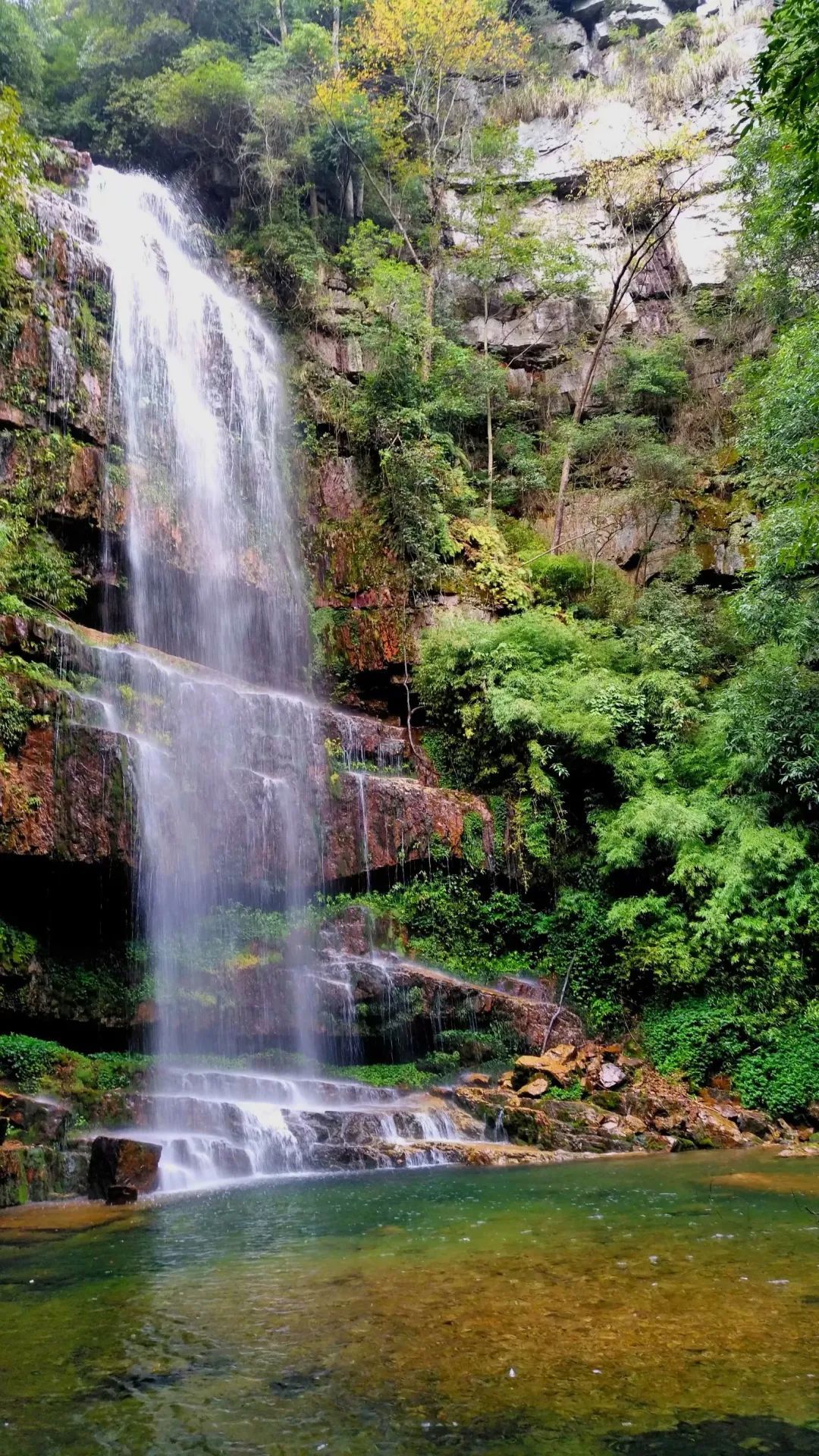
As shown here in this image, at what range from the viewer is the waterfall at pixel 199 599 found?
14.4 m

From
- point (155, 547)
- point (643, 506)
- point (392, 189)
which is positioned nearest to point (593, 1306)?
point (155, 547)

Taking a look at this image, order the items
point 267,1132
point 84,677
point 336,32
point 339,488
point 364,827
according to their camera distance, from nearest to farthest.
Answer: point 267,1132 < point 84,677 < point 364,827 < point 339,488 < point 336,32

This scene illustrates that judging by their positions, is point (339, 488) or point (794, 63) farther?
point (339, 488)

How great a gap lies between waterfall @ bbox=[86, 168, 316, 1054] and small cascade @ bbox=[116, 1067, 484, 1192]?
2.19 meters

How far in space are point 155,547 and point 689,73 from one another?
27.0m

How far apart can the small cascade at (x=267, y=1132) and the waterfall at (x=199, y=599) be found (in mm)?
2192

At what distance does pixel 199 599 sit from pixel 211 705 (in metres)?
3.29

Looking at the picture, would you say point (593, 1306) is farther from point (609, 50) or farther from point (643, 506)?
point (609, 50)

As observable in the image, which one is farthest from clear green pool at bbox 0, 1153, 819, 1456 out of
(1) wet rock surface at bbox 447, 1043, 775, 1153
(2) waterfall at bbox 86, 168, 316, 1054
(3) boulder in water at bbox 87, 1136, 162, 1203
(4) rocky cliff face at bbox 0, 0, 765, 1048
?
(4) rocky cliff face at bbox 0, 0, 765, 1048

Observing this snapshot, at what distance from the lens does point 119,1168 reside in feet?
30.7

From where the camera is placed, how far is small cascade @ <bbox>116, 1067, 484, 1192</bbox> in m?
10.6

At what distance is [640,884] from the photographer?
1636 cm

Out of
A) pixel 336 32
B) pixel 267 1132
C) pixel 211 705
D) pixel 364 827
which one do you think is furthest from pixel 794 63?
pixel 336 32

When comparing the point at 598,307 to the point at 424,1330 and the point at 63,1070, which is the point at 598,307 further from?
the point at 424,1330
